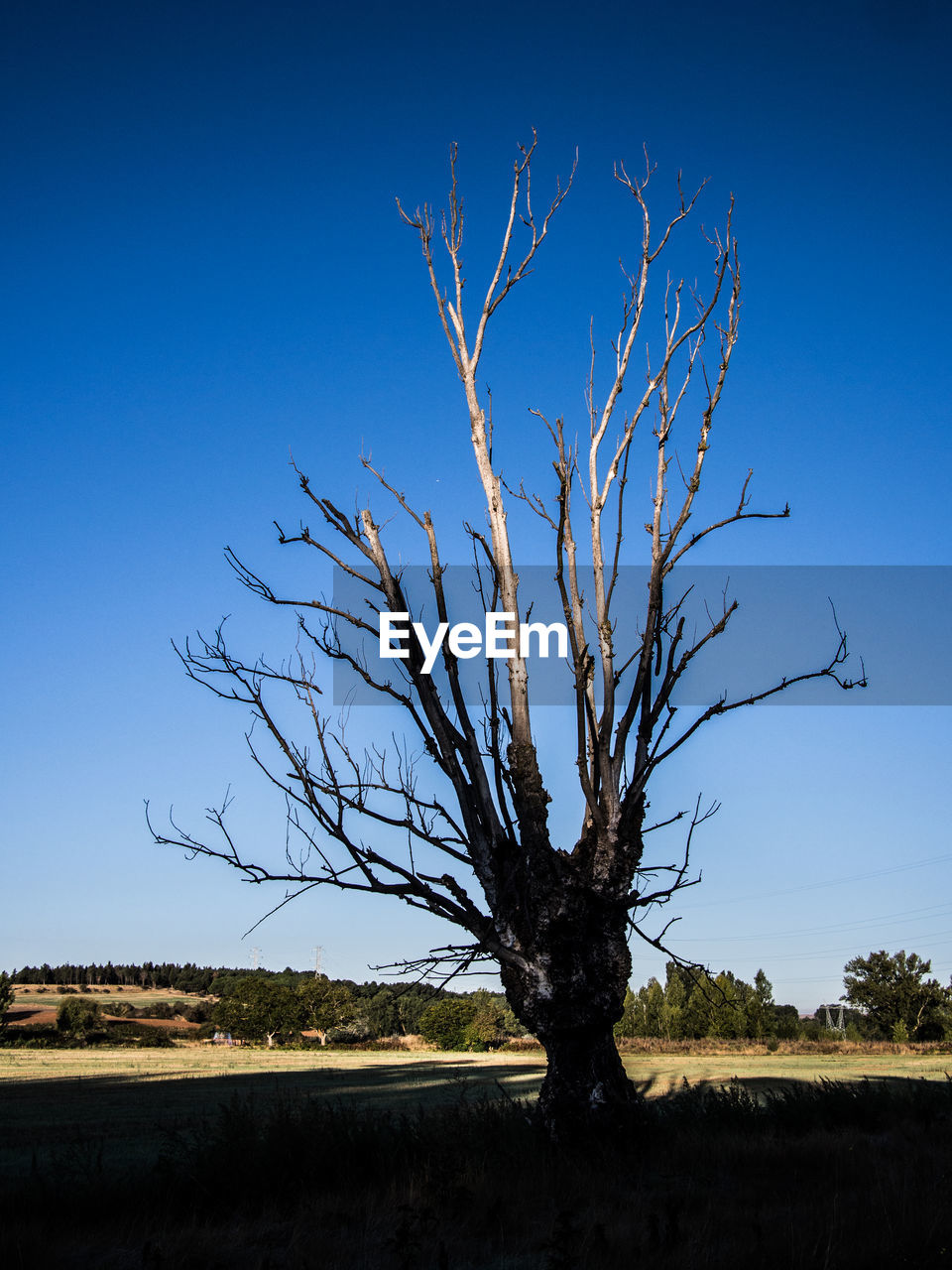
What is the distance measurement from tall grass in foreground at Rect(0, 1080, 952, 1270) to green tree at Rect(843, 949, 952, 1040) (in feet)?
174

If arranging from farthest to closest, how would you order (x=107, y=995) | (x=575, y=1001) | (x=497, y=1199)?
(x=107, y=995)
(x=575, y=1001)
(x=497, y=1199)

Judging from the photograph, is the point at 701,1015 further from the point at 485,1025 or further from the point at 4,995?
the point at 4,995

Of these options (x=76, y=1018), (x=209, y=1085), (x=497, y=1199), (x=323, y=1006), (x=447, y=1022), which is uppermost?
(x=497, y=1199)

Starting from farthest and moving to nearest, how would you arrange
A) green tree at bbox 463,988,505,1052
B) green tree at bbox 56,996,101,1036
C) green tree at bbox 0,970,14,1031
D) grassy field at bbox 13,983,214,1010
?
grassy field at bbox 13,983,214,1010, green tree at bbox 56,996,101,1036, green tree at bbox 463,988,505,1052, green tree at bbox 0,970,14,1031

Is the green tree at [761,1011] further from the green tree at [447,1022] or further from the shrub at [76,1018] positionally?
the shrub at [76,1018]

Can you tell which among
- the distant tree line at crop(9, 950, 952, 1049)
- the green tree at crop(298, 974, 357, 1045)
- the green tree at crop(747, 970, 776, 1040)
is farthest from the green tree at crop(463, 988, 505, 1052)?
the green tree at crop(747, 970, 776, 1040)

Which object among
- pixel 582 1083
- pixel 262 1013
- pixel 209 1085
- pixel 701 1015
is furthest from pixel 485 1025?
pixel 582 1083

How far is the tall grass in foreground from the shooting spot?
4.07 m

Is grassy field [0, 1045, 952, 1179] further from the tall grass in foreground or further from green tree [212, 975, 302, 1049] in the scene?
green tree [212, 975, 302, 1049]

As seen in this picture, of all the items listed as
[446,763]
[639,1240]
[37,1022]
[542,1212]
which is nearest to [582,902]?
[446,763]

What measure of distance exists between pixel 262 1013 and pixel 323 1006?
5.12m

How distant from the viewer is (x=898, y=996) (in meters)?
54.0

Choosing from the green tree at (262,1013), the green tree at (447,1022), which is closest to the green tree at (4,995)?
the green tree at (262,1013)

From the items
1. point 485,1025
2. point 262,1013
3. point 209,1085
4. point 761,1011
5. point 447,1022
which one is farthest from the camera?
point 447,1022
